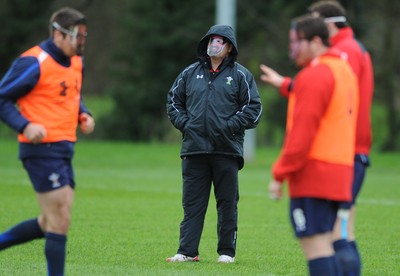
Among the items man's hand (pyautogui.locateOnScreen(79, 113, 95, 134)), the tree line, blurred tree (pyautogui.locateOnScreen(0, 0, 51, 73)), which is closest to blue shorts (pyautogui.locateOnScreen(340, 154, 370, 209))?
man's hand (pyautogui.locateOnScreen(79, 113, 95, 134))

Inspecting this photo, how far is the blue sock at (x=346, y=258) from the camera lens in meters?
6.71

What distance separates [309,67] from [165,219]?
7.29 metres

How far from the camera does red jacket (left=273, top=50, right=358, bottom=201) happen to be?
602 cm

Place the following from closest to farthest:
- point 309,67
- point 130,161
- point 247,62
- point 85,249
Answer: point 309,67, point 85,249, point 130,161, point 247,62

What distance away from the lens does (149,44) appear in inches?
1512

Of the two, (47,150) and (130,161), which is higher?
(47,150)

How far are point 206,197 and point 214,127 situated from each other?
2.47ft

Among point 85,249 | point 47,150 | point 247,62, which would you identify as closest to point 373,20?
point 247,62

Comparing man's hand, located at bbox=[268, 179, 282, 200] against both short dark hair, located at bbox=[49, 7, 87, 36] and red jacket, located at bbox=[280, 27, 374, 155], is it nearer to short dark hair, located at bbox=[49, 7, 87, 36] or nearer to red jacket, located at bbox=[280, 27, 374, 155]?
red jacket, located at bbox=[280, 27, 374, 155]

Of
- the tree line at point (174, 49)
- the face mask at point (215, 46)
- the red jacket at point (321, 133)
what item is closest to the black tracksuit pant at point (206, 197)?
the face mask at point (215, 46)

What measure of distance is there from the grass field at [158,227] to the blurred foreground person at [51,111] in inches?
58.2

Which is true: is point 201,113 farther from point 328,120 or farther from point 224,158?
point 328,120

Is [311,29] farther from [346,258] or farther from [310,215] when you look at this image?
[346,258]

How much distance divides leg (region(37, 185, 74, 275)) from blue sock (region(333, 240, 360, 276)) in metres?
2.02
